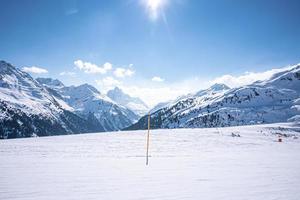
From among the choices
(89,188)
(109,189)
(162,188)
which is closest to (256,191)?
Answer: (162,188)

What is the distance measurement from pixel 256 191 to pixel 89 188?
683 cm

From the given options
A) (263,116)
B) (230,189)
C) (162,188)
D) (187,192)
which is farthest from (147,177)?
(263,116)

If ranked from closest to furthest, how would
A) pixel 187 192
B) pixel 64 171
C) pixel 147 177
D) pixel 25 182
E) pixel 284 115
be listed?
pixel 187 192 → pixel 25 182 → pixel 147 177 → pixel 64 171 → pixel 284 115

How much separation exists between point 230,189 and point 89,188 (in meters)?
5.87

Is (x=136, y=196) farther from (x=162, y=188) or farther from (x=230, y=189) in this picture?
(x=230, y=189)

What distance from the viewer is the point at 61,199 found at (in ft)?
29.9

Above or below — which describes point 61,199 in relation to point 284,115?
below

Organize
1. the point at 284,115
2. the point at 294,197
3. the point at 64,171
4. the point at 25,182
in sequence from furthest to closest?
1. the point at 284,115
2. the point at 64,171
3. the point at 25,182
4. the point at 294,197

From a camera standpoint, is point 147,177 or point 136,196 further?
point 147,177

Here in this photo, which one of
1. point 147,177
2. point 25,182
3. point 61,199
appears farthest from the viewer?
point 147,177

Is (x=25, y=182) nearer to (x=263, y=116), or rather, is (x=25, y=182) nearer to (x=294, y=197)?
(x=294, y=197)

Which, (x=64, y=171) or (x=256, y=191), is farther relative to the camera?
(x=64, y=171)

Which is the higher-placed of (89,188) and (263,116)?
(263,116)

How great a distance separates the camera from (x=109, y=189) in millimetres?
10836
